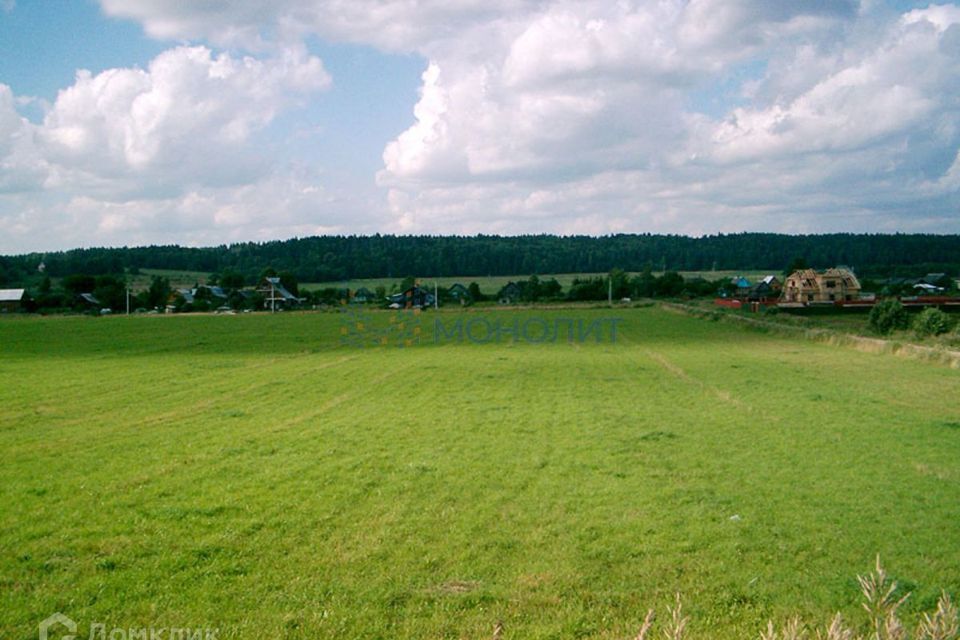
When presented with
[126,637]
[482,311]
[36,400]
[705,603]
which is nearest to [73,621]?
[126,637]

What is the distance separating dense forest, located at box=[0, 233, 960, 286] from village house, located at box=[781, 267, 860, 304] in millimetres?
54671

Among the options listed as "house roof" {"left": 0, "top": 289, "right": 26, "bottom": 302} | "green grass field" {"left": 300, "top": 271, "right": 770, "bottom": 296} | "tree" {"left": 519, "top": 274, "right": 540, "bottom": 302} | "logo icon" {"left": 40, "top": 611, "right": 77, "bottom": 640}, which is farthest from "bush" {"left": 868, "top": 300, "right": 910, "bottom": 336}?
"house roof" {"left": 0, "top": 289, "right": 26, "bottom": 302}

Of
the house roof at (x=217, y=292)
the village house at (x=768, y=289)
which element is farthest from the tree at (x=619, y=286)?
Answer: the house roof at (x=217, y=292)

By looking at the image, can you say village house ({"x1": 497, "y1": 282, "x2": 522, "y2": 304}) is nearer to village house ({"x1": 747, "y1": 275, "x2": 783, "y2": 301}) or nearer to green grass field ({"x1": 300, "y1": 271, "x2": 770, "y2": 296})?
green grass field ({"x1": 300, "y1": 271, "x2": 770, "y2": 296})

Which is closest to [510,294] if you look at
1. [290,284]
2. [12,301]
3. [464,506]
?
[290,284]

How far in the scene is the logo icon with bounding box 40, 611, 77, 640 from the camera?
20.0 feet

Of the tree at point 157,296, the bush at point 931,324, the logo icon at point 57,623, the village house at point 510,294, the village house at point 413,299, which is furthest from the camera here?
the tree at point 157,296

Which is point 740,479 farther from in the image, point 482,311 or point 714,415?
point 482,311

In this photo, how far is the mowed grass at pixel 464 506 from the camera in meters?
6.86

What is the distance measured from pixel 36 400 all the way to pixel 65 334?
36.9 meters

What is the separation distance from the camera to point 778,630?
254 inches

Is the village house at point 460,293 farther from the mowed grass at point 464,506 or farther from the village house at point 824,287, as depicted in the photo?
the mowed grass at point 464,506

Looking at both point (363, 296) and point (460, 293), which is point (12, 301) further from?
point (460, 293)

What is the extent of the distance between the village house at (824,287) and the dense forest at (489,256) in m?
54.7
